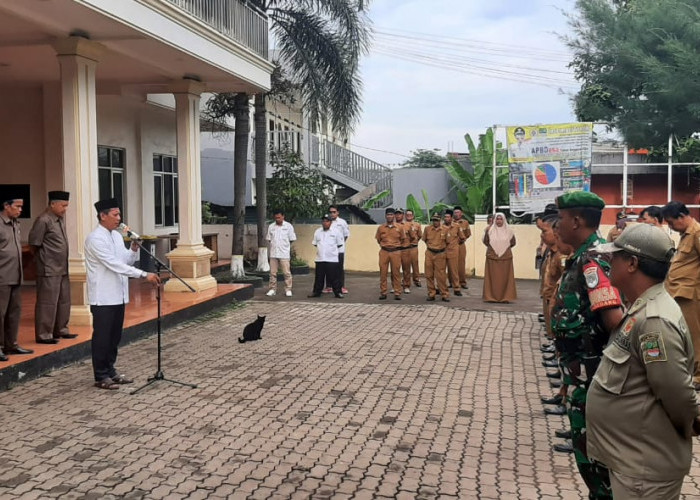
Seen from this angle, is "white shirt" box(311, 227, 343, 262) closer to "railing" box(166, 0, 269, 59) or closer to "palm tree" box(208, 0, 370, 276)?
"palm tree" box(208, 0, 370, 276)

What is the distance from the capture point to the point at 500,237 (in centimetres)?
1198

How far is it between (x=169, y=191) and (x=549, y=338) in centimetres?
1042

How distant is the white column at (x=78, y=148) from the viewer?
8.02 meters

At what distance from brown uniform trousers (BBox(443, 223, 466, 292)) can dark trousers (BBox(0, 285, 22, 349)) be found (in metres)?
7.84

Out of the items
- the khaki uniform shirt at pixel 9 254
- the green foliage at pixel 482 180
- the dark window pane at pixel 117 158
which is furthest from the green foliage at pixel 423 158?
the khaki uniform shirt at pixel 9 254

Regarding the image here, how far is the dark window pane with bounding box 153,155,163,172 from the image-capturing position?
1531cm

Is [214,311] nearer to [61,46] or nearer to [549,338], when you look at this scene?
[61,46]

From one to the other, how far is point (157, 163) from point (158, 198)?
0.81 metres

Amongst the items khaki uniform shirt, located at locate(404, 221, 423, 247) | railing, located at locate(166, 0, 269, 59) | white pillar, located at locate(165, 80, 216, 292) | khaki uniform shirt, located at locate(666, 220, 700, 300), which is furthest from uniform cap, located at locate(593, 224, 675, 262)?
khaki uniform shirt, located at locate(404, 221, 423, 247)

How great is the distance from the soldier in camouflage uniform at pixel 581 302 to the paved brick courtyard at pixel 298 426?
3.08ft

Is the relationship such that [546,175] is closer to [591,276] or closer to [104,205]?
[104,205]

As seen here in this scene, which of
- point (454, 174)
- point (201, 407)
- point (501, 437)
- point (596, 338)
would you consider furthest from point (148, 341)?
point (454, 174)

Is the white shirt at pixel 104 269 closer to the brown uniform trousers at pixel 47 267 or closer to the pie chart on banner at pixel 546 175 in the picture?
the brown uniform trousers at pixel 47 267

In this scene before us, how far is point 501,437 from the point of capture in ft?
16.4
